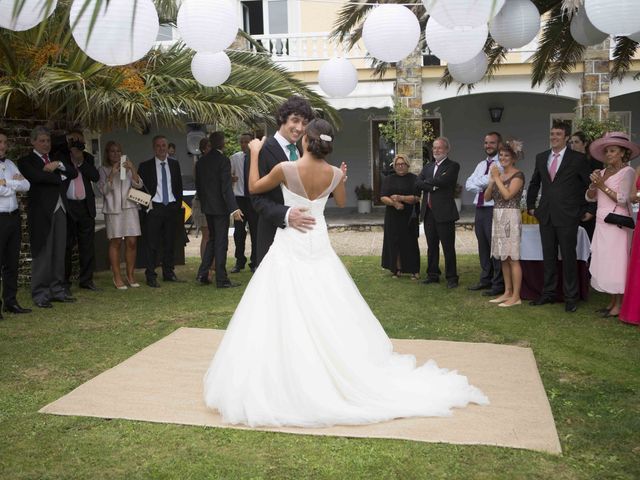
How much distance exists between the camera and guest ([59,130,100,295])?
9.13m

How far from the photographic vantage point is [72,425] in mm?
4438

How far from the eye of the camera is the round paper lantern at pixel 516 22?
273 inches

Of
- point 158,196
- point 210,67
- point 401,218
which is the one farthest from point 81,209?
point 401,218

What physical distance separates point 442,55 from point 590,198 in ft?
7.43

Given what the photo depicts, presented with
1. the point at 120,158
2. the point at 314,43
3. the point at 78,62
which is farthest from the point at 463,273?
the point at 314,43

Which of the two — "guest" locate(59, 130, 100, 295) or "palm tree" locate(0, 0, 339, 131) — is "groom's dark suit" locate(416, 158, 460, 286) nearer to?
"palm tree" locate(0, 0, 339, 131)

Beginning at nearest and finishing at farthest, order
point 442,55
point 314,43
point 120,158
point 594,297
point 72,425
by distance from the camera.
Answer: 1. point 72,425
2. point 442,55
3. point 594,297
4. point 120,158
5. point 314,43

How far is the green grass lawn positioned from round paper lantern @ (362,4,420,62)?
286 cm

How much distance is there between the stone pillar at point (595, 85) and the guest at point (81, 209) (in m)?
11.9

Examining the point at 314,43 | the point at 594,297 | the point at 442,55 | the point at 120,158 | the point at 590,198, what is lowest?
the point at 594,297

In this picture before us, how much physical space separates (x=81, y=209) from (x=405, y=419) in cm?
628

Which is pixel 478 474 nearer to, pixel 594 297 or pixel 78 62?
pixel 594 297

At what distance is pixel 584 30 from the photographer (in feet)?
24.2

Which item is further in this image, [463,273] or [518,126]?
[518,126]
